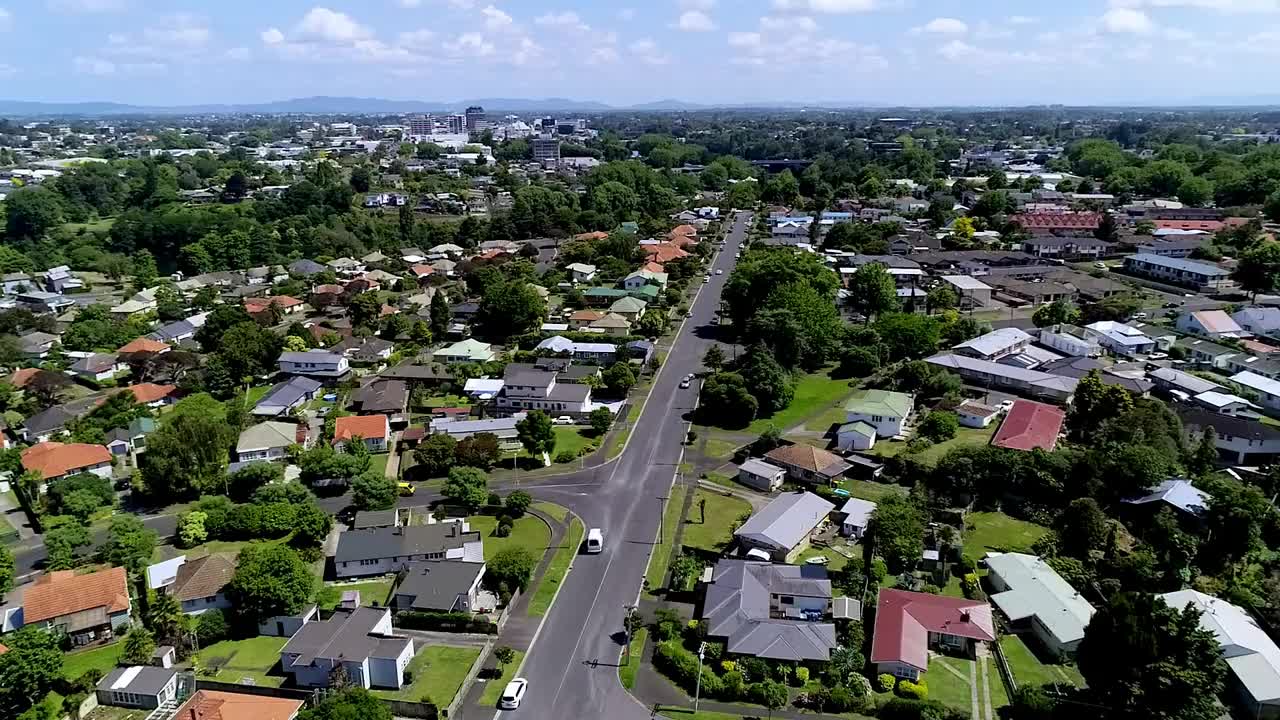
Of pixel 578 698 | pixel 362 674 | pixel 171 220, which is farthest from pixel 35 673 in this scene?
pixel 171 220

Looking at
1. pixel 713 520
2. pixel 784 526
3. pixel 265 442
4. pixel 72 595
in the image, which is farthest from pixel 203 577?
pixel 784 526

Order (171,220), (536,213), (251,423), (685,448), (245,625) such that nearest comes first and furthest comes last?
(245,625) < (685,448) < (251,423) < (171,220) < (536,213)

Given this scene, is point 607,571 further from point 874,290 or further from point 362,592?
A: point 874,290

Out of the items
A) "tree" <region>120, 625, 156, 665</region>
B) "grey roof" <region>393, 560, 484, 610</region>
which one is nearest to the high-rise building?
"grey roof" <region>393, 560, 484, 610</region>

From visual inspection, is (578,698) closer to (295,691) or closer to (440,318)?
(295,691)

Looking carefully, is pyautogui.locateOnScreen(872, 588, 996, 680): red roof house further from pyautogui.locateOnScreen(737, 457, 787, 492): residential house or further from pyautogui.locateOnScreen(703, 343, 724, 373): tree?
pyautogui.locateOnScreen(703, 343, 724, 373): tree

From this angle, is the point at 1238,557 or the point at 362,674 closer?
the point at 362,674
